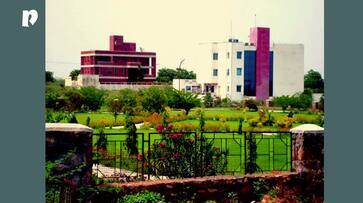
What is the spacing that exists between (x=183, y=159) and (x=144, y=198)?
1261 mm

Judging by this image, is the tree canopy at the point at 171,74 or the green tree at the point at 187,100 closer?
the tree canopy at the point at 171,74

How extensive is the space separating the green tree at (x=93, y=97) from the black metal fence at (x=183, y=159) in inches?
15.5

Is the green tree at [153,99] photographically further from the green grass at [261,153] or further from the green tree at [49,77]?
the green tree at [49,77]

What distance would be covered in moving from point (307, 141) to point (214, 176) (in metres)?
1.34

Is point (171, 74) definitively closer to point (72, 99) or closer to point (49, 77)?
point (72, 99)

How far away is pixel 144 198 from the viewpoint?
9.19 m

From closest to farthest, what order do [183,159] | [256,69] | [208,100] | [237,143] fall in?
[183,159] < [237,143] < [208,100] < [256,69]

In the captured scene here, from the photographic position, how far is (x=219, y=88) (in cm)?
1119

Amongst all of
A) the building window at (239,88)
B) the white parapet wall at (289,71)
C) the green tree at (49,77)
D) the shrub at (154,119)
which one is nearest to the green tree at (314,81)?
the white parapet wall at (289,71)

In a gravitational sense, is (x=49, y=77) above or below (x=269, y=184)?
above

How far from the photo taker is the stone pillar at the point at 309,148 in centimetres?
1045

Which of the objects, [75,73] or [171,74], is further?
[171,74]

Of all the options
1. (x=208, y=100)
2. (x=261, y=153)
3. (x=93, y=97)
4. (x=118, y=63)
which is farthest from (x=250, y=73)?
(x=93, y=97)
